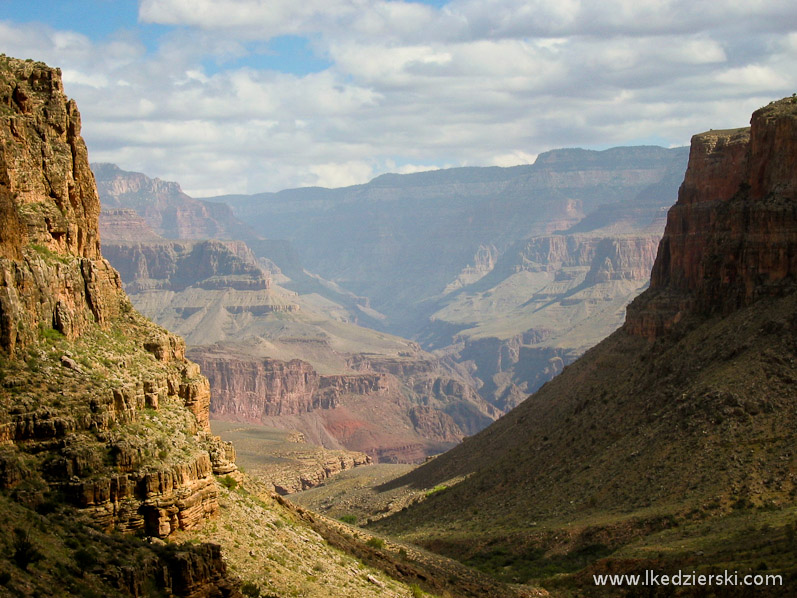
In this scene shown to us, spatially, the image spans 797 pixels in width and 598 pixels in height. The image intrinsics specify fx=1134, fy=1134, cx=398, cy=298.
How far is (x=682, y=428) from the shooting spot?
7975 cm

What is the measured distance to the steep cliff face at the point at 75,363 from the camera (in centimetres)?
3594

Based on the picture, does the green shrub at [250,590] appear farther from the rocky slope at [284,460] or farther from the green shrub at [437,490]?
the rocky slope at [284,460]

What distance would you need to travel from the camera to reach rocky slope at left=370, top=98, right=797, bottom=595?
67.1 metres

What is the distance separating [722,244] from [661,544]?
36.6 metres

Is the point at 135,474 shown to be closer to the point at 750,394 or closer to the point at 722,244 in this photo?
the point at 750,394

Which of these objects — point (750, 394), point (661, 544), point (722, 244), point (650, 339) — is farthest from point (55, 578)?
point (650, 339)

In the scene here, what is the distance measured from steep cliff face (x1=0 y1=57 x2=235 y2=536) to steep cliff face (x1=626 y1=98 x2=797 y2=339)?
51999 millimetres

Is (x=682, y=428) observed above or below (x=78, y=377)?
below

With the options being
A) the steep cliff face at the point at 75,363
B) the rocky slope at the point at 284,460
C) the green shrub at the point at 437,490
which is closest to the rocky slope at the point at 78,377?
the steep cliff face at the point at 75,363

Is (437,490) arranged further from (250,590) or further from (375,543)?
(250,590)

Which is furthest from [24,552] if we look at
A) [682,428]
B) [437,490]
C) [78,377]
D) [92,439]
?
[437,490]

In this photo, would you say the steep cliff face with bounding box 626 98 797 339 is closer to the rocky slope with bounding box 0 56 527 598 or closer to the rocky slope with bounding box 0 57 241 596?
the rocky slope with bounding box 0 56 527 598

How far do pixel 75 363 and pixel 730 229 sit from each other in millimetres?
66099

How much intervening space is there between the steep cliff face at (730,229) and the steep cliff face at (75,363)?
52.0 metres
